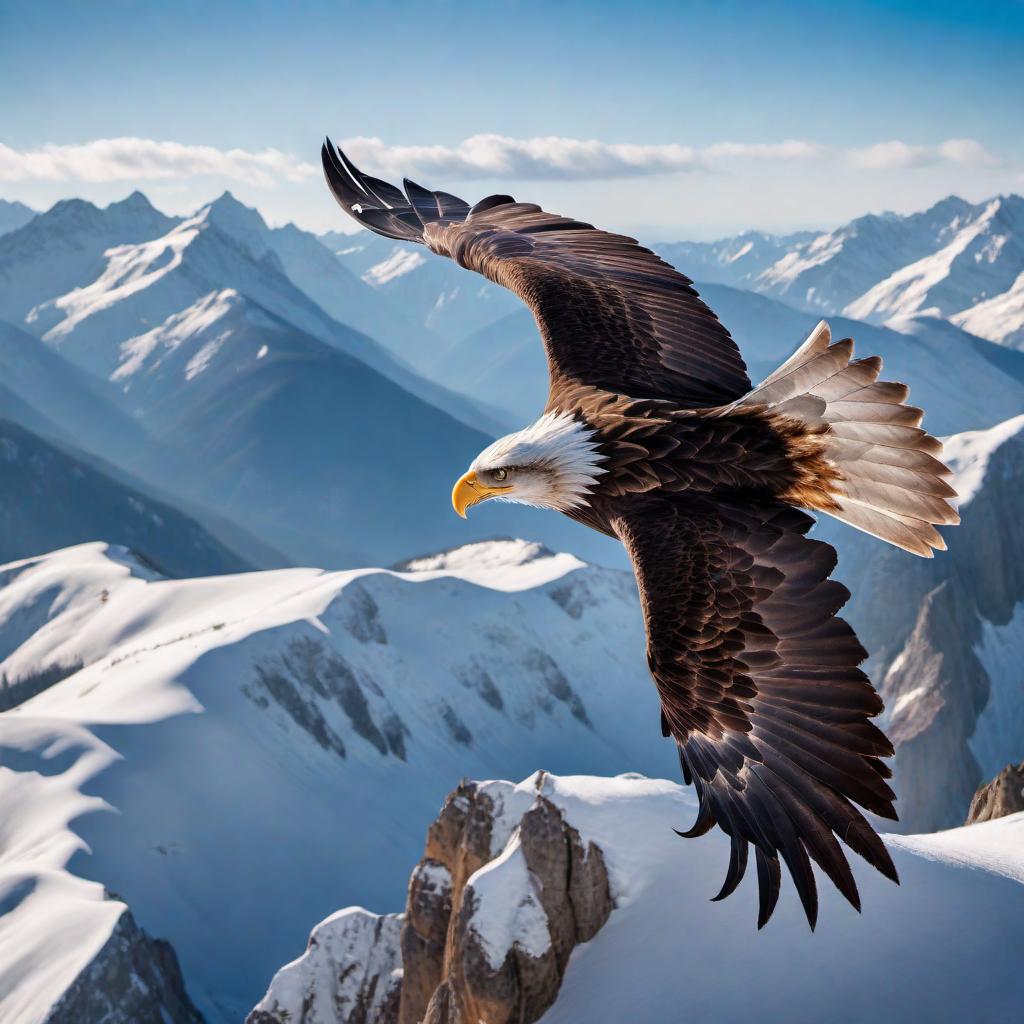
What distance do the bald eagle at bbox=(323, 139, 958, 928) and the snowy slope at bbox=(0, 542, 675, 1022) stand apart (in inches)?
1264

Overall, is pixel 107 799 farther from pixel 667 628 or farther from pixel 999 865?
pixel 667 628

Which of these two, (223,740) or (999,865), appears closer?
(999,865)

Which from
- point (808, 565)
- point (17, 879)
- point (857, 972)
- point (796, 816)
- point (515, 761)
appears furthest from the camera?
point (515, 761)

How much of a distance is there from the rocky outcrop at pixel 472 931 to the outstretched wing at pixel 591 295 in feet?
36.4

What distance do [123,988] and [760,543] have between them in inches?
1346

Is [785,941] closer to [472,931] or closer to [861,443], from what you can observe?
[472,931]

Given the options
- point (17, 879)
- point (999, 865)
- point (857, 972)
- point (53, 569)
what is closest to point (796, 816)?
point (857, 972)

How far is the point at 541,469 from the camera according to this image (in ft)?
28.7

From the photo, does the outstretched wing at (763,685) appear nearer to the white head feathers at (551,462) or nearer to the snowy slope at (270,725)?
the white head feathers at (551,462)

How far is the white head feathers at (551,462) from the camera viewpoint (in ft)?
28.2

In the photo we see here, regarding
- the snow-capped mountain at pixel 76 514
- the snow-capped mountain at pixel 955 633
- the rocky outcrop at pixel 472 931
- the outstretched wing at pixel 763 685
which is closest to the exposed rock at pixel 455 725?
the snow-capped mountain at pixel 955 633

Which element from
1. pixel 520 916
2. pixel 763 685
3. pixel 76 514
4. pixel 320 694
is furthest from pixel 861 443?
pixel 76 514

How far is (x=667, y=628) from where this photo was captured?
7.70m

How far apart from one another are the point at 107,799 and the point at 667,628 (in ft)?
174
